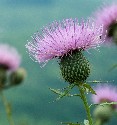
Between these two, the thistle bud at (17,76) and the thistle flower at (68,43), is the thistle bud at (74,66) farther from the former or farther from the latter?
the thistle bud at (17,76)

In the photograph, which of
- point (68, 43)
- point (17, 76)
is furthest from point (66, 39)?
point (17, 76)

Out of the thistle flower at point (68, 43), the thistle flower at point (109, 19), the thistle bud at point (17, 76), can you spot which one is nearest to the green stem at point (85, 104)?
the thistle flower at point (68, 43)

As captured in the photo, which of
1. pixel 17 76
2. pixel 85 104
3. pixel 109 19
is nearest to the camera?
pixel 85 104

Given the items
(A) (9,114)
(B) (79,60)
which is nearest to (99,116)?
(A) (9,114)

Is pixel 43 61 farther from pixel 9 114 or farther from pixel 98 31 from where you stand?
pixel 9 114

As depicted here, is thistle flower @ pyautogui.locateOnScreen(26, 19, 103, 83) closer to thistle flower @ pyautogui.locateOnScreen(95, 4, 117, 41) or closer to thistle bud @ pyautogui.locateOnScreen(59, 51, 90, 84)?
thistle bud @ pyautogui.locateOnScreen(59, 51, 90, 84)

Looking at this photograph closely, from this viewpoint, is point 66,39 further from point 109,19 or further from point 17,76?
point 17,76

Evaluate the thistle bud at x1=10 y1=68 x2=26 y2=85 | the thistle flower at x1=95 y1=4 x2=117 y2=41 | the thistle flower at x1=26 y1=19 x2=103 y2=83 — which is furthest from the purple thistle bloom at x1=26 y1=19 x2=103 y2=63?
the thistle bud at x1=10 y1=68 x2=26 y2=85

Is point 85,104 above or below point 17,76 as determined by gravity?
below
